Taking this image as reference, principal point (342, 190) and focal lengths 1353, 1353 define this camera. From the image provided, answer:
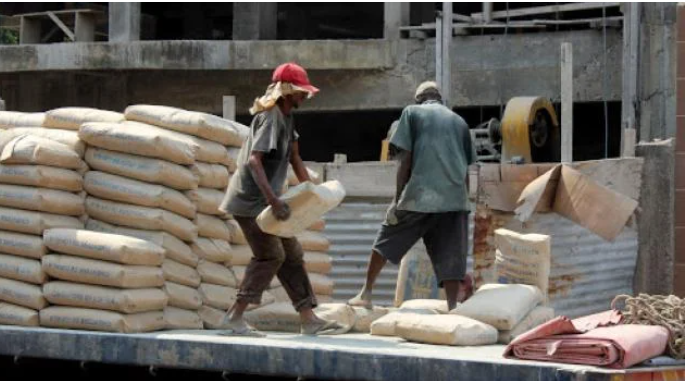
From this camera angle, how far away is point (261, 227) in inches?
219

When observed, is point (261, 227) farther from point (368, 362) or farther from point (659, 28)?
point (659, 28)

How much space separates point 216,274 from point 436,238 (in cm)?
103

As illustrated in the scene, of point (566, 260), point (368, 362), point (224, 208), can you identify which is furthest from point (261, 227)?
point (566, 260)

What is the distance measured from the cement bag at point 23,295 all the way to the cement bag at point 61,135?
0.68m

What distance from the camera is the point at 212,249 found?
618 centimetres

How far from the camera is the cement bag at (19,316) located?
5.68 metres

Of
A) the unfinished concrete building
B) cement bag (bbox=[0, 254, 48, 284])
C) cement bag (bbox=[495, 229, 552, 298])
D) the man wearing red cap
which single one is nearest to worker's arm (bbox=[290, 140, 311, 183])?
the man wearing red cap

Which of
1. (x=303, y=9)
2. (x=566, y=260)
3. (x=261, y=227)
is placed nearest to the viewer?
(x=261, y=227)

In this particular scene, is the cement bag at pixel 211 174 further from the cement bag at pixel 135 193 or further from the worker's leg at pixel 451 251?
the worker's leg at pixel 451 251

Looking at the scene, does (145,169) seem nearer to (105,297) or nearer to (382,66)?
(105,297)

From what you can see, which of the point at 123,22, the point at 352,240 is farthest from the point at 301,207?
the point at 123,22

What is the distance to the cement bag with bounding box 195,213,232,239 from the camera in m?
6.16

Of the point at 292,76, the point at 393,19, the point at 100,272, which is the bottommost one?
the point at 100,272

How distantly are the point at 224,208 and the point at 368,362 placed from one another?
5.12ft
